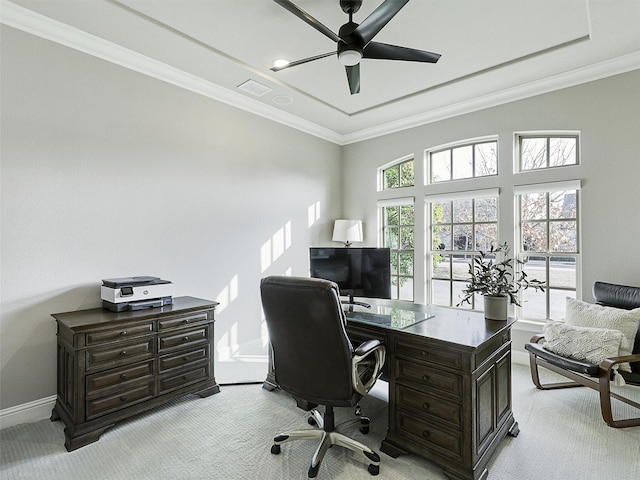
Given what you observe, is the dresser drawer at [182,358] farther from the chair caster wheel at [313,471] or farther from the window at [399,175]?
the window at [399,175]

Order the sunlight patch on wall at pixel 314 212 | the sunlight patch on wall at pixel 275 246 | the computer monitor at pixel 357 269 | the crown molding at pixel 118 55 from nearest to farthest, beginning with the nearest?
1. the crown molding at pixel 118 55
2. the computer monitor at pixel 357 269
3. the sunlight patch on wall at pixel 275 246
4. the sunlight patch on wall at pixel 314 212

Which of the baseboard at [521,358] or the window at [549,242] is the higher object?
the window at [549,242]

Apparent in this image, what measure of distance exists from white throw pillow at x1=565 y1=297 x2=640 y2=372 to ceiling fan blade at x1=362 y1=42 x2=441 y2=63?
2.47 m

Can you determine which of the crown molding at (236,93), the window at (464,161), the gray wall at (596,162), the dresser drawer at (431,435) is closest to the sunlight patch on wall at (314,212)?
the crown molding at (236,93)

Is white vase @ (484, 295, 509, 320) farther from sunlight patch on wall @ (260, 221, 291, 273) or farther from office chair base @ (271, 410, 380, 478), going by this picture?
sunlight patch on wall @ (260, 221, 291, 273)

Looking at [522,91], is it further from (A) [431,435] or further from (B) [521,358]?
(A) [431,435]

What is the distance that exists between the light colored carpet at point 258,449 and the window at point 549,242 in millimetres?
1122

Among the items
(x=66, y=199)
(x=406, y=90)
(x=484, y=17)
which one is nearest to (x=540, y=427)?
(x=484, y=17)

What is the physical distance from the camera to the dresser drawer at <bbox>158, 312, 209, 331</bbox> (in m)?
2.59

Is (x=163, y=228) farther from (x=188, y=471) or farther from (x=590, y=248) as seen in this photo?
(x=590, y=248)

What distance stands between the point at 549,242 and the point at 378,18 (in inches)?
118

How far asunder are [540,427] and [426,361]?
1206 mm

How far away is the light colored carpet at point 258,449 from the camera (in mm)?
1891

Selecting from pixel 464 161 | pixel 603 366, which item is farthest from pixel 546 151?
pixel 603 366
